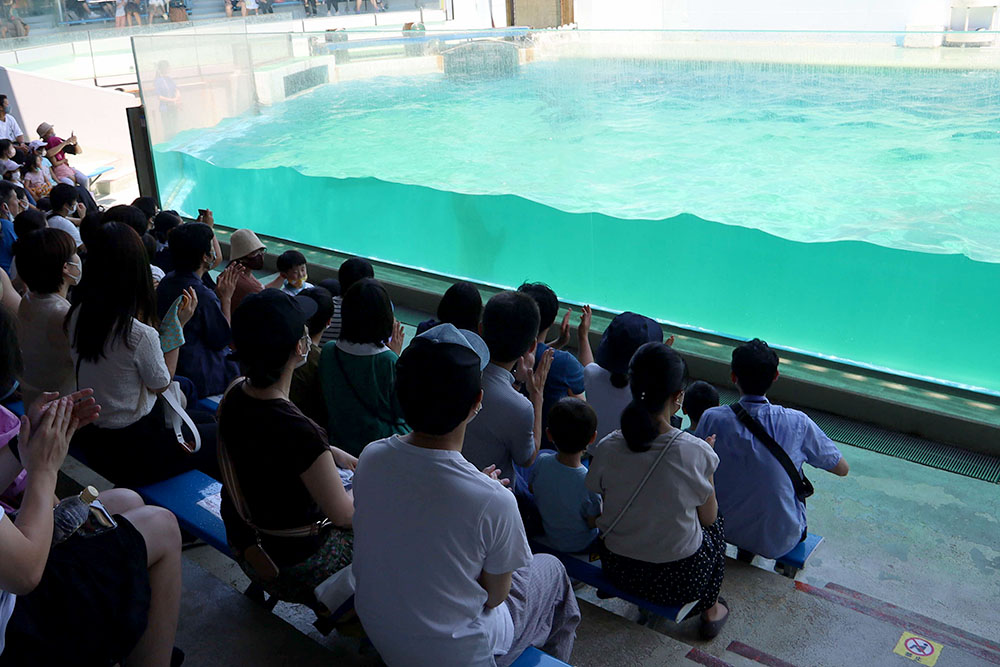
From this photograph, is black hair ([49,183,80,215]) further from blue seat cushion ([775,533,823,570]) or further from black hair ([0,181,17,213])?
blue seat cushion ([775,533,823,570])

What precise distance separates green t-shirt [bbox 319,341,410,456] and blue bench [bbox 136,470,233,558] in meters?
0.40

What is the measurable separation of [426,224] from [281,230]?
1.85 metres

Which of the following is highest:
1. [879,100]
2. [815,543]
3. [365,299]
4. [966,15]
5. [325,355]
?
[966,15]

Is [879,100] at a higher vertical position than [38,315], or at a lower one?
higher

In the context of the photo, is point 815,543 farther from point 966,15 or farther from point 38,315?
point 966,15

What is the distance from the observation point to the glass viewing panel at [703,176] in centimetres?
385

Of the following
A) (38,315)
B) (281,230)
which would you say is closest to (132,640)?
(38,315)

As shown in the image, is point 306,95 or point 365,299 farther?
point 306,95

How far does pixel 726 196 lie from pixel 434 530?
11.6ft

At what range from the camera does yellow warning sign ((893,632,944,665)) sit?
2.13 meters

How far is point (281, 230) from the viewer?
23.8ft

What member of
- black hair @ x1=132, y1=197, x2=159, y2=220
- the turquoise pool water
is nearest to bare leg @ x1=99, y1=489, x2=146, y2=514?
the turquoise pool water

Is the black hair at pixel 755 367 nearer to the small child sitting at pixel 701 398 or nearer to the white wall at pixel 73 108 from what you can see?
the small child sitting at pixel 701 398

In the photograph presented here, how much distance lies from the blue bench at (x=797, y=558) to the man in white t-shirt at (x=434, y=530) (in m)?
1.33
